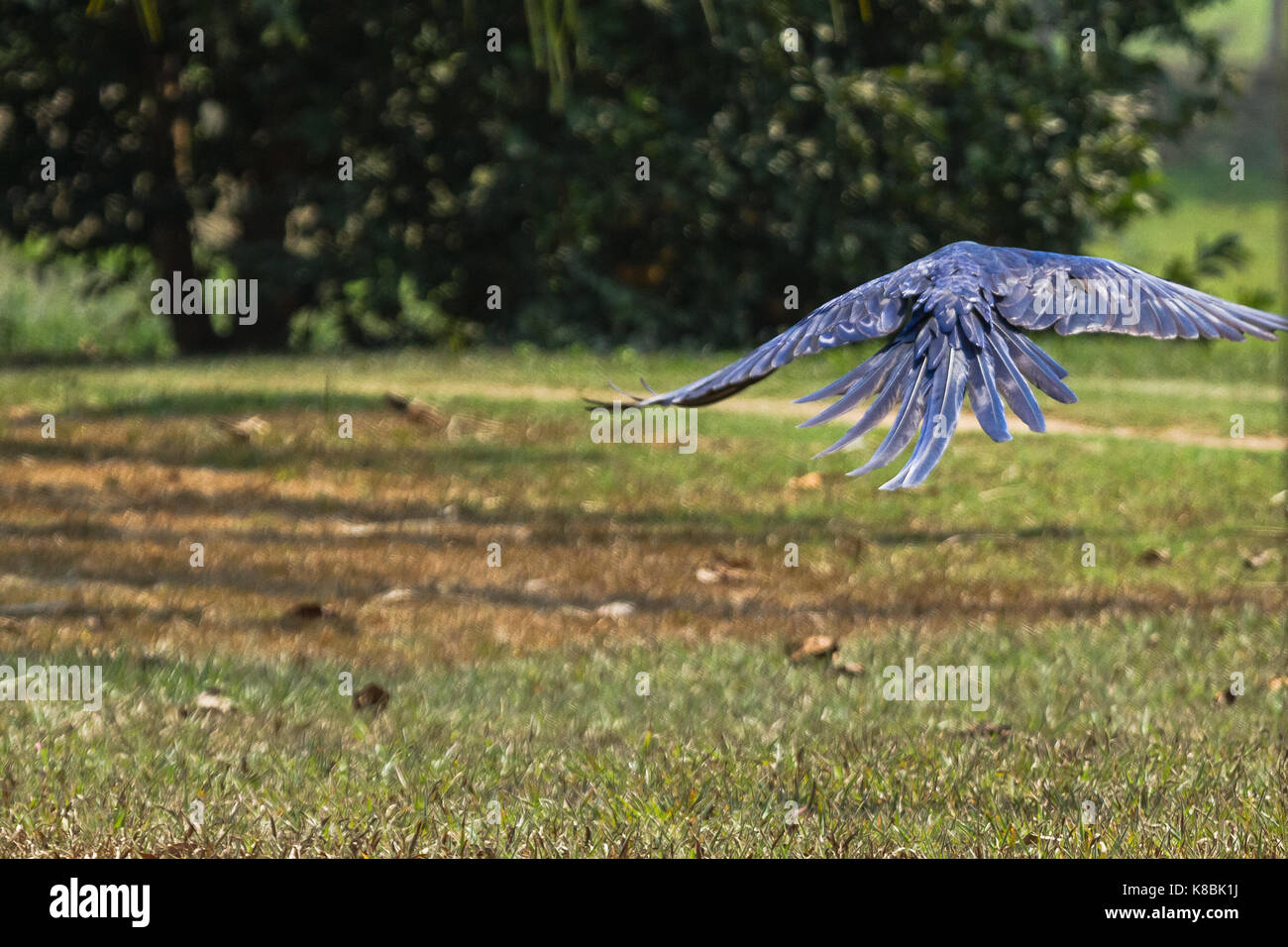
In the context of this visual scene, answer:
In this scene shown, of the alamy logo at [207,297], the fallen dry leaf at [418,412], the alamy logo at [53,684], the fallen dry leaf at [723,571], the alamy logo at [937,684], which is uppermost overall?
the alamy logo at [207,297]

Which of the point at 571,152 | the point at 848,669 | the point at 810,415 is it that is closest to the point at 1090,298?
the point at 848,669

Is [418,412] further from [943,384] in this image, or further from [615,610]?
[943,384]

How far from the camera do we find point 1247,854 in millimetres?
3975

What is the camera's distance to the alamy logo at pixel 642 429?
10.4 meters

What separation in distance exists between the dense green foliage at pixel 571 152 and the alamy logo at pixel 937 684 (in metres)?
9.38

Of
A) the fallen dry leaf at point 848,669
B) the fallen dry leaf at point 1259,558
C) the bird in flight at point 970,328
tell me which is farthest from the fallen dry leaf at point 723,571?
the bird in flight at point 970,328

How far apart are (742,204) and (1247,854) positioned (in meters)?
12.1

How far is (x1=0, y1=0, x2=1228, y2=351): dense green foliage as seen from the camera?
15.2 metres

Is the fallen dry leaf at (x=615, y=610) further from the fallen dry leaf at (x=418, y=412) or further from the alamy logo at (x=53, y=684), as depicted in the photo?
the fallen dry leaf at (x=418, y=412)

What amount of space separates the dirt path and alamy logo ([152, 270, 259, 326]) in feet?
14.1

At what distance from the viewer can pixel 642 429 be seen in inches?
425

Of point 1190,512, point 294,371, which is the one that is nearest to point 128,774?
point 1190,512

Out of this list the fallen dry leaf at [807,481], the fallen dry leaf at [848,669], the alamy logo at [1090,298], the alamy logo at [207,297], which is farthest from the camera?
Answer: the alamy logo at [207,297]

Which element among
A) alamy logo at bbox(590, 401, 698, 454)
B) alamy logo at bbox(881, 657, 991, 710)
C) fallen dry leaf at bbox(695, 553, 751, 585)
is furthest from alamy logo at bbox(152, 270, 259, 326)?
alamy logo at bbox(881, 657, 991, 710)
